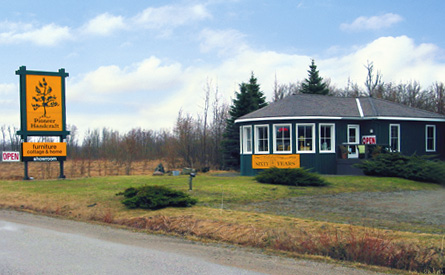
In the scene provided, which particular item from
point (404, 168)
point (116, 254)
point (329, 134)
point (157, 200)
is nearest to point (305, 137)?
point (329, 134)

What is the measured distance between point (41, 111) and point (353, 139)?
18.4 meters

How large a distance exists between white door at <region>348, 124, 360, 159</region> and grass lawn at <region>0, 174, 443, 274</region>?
14.7 ft

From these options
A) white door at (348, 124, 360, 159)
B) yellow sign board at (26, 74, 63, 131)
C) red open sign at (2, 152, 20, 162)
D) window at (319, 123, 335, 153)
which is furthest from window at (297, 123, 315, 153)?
red open sign at (2, 152, 20, 162)

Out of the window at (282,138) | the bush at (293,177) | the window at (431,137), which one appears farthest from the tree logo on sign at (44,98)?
the window at (431,137)

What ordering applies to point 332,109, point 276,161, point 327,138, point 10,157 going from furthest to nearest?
point 332,109, point 327,138, point 276,161, point 10,157

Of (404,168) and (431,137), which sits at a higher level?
(431,137)

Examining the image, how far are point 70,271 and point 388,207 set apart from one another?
1043 cm

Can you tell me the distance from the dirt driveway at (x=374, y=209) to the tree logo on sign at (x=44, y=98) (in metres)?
15.3

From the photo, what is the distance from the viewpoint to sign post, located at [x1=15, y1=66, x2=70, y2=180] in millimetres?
24266

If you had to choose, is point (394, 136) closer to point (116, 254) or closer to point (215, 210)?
point (215, 210)

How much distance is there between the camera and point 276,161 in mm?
25688

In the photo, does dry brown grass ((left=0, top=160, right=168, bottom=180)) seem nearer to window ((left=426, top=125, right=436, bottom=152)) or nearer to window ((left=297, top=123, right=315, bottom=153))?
window ((left=297, top=123, right=315, bottom=153))

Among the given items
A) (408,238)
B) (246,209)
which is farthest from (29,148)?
(408,238)

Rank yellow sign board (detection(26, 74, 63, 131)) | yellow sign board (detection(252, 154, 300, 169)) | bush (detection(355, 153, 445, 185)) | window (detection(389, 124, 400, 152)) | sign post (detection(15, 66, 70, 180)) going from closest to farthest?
bush (detection(355, 153, 445, 185)) < sign post (detection(15, 66, 70, 180)) < yellow sign board (detection(26, 74, 63, 131)) < yellow sign board (detection(252, 154, 300, 169)) < window (detection(389, 124, 400, 152))
